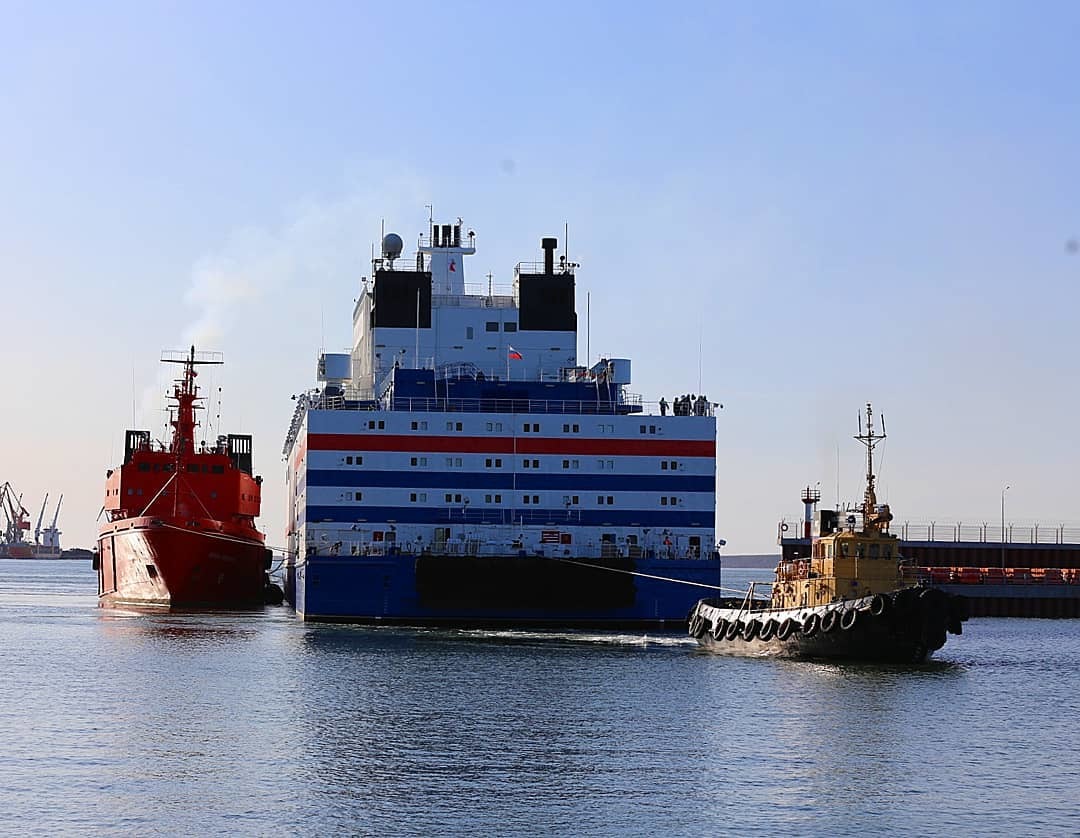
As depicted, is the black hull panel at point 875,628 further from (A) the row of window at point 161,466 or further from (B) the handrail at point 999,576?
(A) the row of window at point 161,466

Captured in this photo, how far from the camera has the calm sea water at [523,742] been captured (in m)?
25.9

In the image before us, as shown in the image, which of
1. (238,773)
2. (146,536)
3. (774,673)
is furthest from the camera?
(146,536)

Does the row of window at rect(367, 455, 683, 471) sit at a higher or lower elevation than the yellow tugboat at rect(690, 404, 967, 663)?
higher

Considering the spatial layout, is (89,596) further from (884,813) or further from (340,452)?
(884,813)

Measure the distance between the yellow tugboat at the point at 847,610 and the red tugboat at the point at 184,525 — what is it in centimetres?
2912

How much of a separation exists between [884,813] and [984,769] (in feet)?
16.4

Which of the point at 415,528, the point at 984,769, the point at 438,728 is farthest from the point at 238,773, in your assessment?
the point at 415,528

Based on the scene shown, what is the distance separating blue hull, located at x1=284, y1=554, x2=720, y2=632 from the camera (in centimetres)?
5694

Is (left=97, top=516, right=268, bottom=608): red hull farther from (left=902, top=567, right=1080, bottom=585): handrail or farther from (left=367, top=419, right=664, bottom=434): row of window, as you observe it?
(left=902, top=567, right=1080, bottom=585): handrail

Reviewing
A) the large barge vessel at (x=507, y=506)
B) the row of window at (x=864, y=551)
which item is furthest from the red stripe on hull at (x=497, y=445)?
the row of window at (x=864, y=551)

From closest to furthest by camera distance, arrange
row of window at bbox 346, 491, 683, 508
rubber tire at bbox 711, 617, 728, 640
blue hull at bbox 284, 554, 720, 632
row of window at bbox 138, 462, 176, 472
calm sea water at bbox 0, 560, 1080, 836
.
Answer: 1. calm sea water at bbox 0, 560, 1080, 836
2. rubber tire at bbox 711, 617, 728, 640
3. blue hull at bbox 284, 554, 720, 632
4. row of window at bbox 346, 491, 683, 508
5. row of window at bbox 138, 462, 176, 472

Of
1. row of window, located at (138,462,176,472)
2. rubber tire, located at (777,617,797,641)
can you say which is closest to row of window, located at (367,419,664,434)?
rubber tire, located at (777,617,797,641)

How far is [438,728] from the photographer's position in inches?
1353

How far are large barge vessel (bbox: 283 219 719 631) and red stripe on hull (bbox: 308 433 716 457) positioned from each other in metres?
0.05
